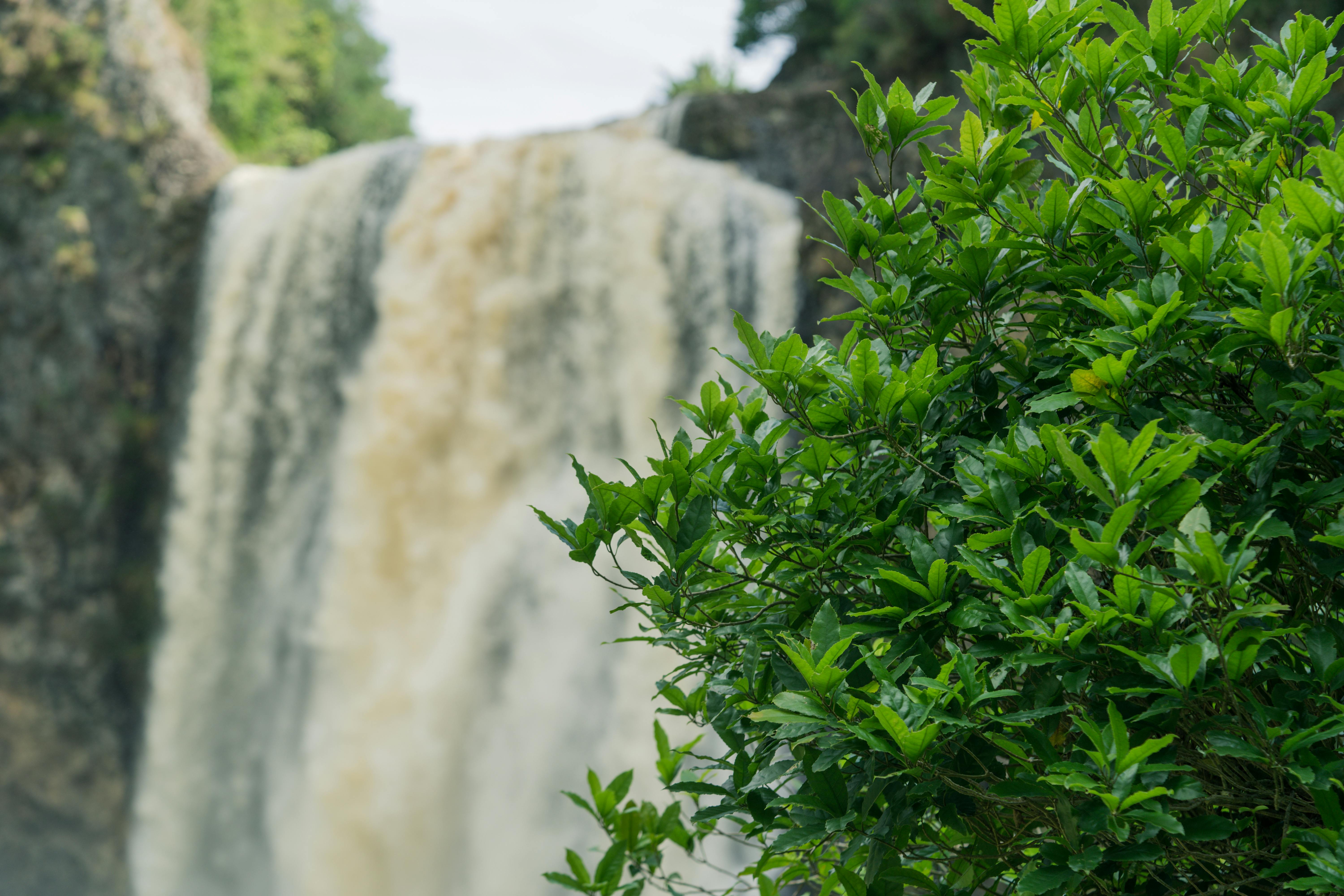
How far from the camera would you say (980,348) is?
1.49 m

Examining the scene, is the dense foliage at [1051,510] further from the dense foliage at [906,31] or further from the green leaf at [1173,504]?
the dense foliage at [906,31]

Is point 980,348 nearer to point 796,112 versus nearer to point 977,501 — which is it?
point 977,501

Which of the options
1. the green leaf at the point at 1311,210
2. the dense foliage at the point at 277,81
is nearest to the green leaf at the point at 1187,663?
the green leaf at the point at 1311,210

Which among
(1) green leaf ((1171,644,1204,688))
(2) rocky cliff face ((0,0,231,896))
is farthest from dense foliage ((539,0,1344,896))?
(2) rocky cliff face ((0,0,231,896))

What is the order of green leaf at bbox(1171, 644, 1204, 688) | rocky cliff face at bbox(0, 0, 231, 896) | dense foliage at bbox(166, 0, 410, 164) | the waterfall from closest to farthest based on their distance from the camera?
green leaf at bbox(1171, 644, 1204, 688), the waterfall, rocky cliff face at bbox(0, 0, 231, 896), dense foliage at bbox(166, 0, 410, 164)

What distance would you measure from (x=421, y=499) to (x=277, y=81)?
10.2m

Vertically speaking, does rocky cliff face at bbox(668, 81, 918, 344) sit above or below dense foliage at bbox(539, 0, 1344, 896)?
above

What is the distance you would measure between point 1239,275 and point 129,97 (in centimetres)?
1242

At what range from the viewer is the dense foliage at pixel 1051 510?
1.11 metres

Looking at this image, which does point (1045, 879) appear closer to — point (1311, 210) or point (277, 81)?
point (1311, 210)

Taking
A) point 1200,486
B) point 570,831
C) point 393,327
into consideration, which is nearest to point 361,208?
point 393,327

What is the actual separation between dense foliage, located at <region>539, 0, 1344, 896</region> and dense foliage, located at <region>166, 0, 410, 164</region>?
13697 mm

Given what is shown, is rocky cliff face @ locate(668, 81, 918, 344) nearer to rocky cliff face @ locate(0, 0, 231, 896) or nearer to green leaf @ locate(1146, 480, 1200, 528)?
rocky cliff face @ locate(0, 0, 231, 896)

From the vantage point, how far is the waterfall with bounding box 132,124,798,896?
764cm
